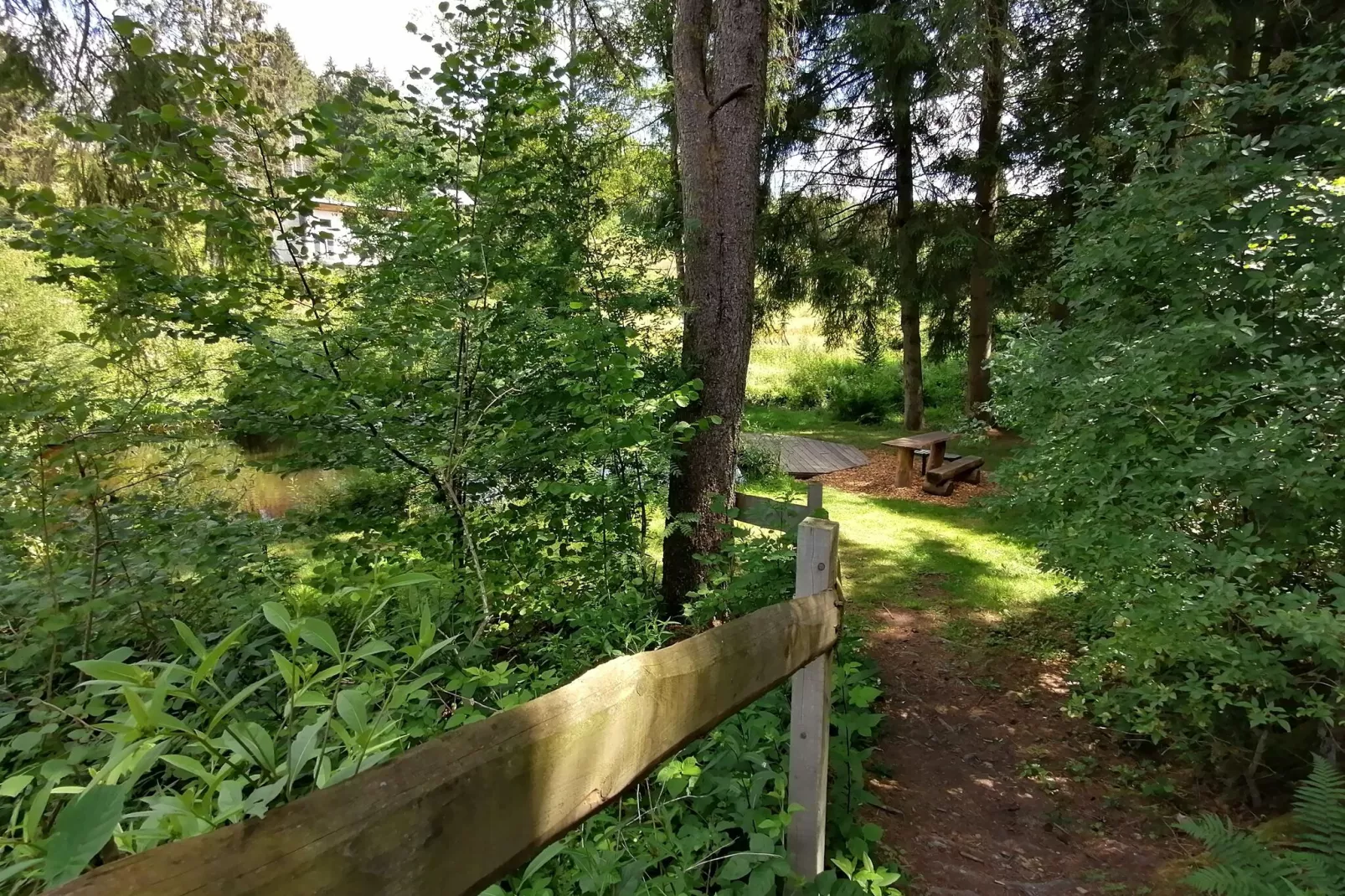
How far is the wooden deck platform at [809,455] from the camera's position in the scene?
9.51 metres

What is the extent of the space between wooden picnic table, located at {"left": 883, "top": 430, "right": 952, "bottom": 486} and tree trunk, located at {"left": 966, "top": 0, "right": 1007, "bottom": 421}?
53cm

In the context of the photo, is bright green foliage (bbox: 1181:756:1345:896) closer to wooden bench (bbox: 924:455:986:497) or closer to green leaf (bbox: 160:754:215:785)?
green leaf (bbox: 160:754:215:785)

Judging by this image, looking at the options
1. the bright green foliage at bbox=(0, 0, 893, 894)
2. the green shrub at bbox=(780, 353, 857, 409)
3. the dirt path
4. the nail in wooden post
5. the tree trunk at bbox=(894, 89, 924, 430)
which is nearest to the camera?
the bright green foliage at bbox=(0, 0, 893, 894)

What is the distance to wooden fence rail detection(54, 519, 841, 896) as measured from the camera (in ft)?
1.79

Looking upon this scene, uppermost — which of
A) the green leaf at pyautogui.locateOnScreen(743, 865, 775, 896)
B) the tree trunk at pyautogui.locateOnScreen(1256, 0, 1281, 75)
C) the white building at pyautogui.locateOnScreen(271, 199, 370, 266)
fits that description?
the tree trunk at pyautogui.locateOnScreen(1256, 0, 1281, 75)

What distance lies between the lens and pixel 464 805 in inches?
29.2

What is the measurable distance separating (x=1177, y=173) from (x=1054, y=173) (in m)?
7.75

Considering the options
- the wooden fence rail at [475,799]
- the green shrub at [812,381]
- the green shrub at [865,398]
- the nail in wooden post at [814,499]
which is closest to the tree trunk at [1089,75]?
the green shrub at [865,398]

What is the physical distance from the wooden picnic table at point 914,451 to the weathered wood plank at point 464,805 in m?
7.88

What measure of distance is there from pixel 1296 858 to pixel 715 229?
384 centimetres

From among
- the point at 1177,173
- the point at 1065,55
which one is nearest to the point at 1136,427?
the point at 1177,173

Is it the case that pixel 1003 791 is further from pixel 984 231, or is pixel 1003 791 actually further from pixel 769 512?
pixel 984 231

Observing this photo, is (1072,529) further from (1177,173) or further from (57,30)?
(57,30)

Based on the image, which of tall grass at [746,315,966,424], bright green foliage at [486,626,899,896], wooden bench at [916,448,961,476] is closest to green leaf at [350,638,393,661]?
bright green foliage at [486,626,899,896]
